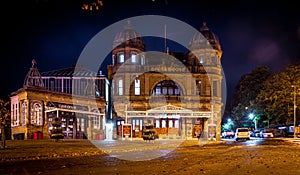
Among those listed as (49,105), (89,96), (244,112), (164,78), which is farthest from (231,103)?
(49,105)

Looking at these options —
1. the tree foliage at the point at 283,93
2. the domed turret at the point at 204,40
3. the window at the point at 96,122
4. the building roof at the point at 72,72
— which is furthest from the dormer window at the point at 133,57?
the tree foliage at the point at 283,93

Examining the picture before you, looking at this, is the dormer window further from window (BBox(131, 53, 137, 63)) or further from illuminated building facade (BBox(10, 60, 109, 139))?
illuminated building facade (BBox(10, 60, 109, 139))

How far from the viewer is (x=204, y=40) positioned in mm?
64500

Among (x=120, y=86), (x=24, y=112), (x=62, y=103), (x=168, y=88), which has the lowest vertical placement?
(x=24, y=112)

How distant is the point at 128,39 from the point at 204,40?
12.3 metres

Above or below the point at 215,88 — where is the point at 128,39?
above

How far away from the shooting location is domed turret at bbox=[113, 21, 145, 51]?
61156 mm

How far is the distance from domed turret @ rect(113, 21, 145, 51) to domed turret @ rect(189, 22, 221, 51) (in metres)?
8.64

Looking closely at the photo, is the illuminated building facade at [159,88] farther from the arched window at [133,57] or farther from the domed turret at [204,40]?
the domed turret at [204,40]

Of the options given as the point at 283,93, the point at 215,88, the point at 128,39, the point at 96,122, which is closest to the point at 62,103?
the point at 96,122

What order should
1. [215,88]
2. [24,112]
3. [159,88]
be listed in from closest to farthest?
[24,112] → [159,88] → [215,88]

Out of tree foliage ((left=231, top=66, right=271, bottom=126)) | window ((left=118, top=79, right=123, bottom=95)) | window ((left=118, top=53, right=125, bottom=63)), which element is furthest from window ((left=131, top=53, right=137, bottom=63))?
tree foliage ((left=231, top=66, right=271, bottom=126))

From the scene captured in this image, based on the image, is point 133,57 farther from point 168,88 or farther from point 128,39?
point 168,88

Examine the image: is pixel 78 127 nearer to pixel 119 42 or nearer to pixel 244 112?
pixel 119 42
